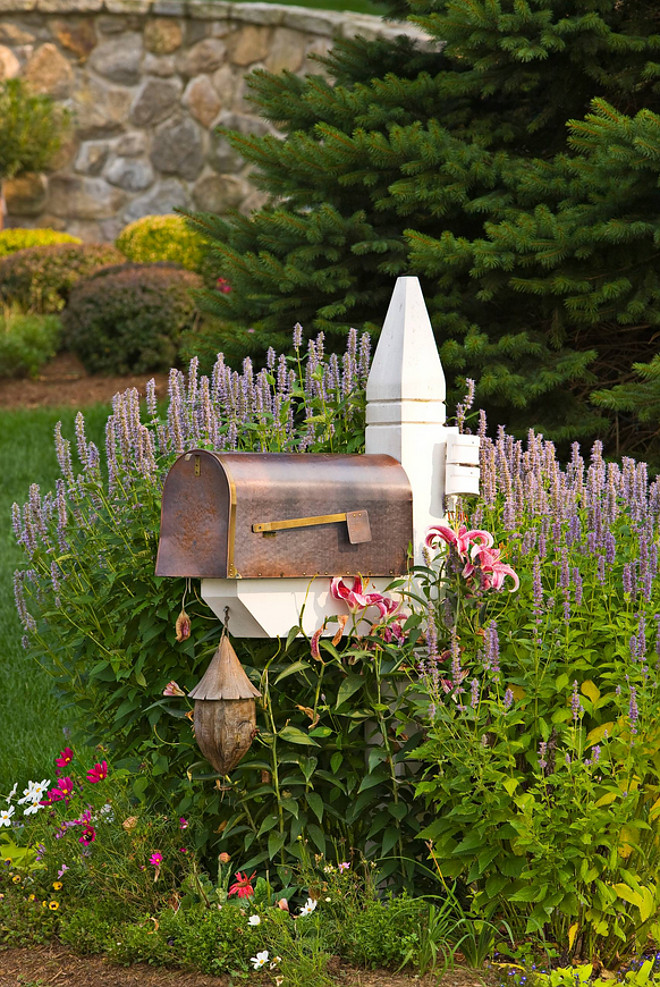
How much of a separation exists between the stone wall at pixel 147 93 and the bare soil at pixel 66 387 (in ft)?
13.8

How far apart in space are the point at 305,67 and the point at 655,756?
40.9 ft

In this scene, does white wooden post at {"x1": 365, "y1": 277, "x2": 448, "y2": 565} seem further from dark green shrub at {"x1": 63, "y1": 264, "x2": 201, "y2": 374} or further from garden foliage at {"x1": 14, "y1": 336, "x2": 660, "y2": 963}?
dark green shrub at {"x1": 63, "y1": 264, "x2": 201, "y2": 374}

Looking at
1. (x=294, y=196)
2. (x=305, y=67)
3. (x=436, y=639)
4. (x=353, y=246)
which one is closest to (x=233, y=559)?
(x=436, y=639)

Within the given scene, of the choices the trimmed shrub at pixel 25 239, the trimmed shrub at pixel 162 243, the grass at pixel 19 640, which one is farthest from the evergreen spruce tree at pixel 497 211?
the trimmed shrub at pixel 25 239

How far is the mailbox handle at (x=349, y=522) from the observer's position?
2850mm

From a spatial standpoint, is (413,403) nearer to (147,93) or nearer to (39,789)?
(39,789)

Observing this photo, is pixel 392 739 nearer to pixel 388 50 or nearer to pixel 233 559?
pixel 233 559

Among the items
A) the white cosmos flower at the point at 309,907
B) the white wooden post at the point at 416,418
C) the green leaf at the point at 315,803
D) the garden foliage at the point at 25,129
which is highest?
the garden foliage at the point at 25,129

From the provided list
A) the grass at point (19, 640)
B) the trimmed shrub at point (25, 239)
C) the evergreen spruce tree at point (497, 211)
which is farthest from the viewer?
the trimmed shrub at point (25, 239)

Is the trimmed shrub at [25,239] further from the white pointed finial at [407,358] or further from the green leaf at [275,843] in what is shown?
the green leaf at [275,843]

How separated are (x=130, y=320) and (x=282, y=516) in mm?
7362

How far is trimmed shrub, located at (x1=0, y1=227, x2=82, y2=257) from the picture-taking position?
40.3 ft

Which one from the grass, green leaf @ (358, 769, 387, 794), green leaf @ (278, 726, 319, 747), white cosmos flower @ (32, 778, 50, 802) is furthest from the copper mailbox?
white cosmos flower @ (32, 778, 50, 802)

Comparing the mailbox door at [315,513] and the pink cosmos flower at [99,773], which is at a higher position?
the mailbox door at [315,513]
